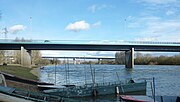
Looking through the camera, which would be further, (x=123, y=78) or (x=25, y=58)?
(x=25, y=58)

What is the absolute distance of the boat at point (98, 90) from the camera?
40.2m

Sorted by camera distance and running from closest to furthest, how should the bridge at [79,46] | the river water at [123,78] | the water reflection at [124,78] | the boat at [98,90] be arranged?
the boat at [98,90] → the river water at [123,78] → the water reflection at [124,78] → the bridge at [79,46]

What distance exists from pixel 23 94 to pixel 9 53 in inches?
6550

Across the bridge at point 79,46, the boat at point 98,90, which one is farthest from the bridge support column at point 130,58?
the boat at point 98,90

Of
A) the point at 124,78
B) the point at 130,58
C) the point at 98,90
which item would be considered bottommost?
the point at 124,78

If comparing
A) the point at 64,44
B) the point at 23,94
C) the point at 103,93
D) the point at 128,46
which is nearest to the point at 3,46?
the point at 64,44

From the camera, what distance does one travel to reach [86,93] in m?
41.4

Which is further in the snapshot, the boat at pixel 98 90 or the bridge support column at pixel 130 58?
the bridge support column at pixel 130 58

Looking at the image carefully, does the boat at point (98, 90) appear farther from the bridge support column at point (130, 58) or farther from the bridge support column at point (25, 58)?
the bridge support column at point (25, 58)

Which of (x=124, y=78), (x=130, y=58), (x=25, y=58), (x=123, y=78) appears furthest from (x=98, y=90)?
(x=130, y=58)

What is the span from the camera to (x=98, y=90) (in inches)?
1661

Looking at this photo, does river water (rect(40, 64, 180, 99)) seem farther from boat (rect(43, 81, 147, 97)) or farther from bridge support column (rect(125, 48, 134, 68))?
bridge support column (rect(125, 48, 134, 68))

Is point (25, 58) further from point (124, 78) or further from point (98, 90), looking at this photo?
point (98, 90)

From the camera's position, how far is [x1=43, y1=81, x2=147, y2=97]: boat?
40250 millimetres
